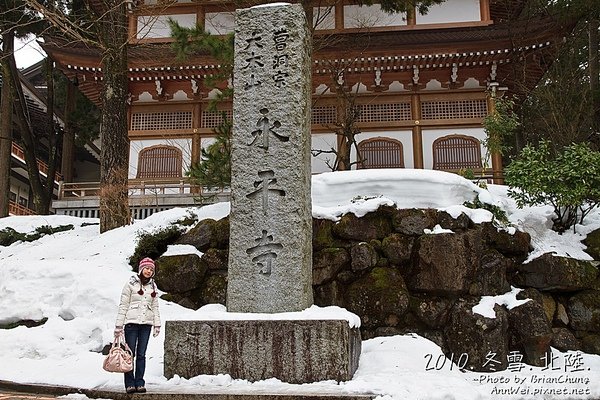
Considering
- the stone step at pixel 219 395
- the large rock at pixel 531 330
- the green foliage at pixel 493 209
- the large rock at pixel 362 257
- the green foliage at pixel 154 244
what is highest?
the green foliage at pixel 493 209

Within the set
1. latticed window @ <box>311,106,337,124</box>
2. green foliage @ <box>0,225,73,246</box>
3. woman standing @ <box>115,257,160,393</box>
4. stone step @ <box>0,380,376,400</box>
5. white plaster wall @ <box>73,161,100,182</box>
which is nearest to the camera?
stone step @ <box>0,380,376,400</box>

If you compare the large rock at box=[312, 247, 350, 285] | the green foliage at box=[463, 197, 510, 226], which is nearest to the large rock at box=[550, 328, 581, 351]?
the green foliage at box=[463, 197, 510, 226]

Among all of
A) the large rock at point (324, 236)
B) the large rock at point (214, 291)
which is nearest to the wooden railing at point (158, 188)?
the large rock at point (214, 291)

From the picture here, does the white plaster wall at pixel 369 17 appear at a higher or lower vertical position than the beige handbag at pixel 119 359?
higher

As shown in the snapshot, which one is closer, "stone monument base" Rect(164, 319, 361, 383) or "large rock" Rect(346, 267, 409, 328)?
"stone monument base" Rect(164, 319, 361, 383)

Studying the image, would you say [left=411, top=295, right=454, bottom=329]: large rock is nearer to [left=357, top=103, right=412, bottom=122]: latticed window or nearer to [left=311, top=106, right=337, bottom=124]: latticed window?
[left=357, top=103, right=412, bottom=122]: latticed window

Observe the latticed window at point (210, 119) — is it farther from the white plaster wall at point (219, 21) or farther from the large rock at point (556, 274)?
the large rock at point (556, 274)

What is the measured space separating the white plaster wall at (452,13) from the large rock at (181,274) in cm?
1130

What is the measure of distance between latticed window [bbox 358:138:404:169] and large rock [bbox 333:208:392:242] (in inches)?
292

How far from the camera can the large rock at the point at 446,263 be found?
7375 millimetres

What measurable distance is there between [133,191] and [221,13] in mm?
6013

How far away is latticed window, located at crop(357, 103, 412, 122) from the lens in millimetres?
15578

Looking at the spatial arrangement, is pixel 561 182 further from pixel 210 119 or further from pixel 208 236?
pixel 210 119

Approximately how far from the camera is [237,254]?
226 inches
